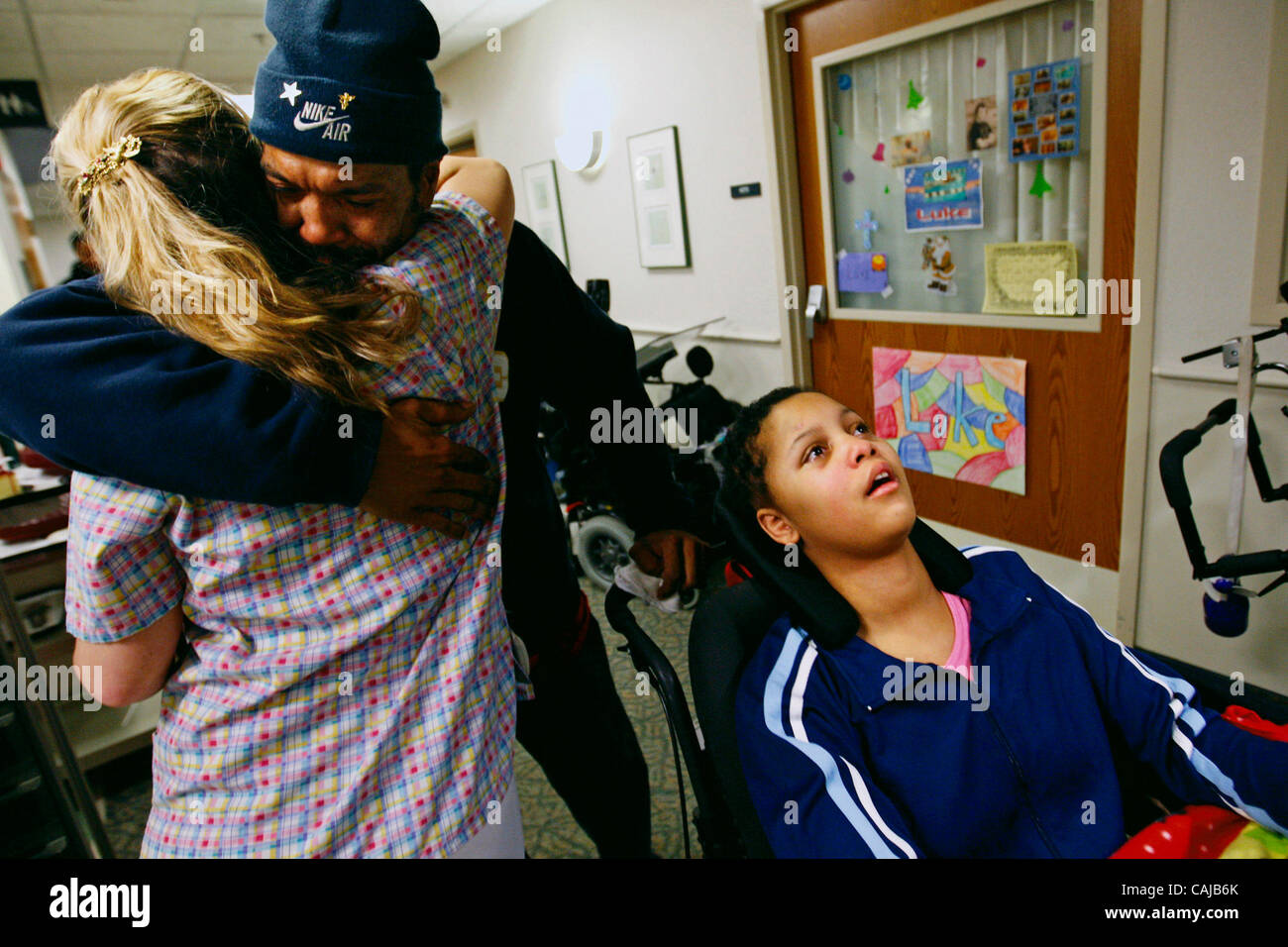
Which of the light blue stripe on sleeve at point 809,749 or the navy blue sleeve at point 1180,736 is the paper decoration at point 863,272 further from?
the light blue stripe on sleeve at point 809,749

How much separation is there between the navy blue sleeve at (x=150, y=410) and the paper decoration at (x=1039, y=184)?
7.74ft

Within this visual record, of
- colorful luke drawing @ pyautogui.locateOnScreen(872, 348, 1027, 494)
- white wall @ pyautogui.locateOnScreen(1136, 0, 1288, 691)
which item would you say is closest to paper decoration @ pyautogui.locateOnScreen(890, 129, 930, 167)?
colorful luke drawing @ pyautogui.locateOnScreen(872, 348, 1027, 494)

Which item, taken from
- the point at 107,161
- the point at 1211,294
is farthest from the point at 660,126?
the point at 107,161

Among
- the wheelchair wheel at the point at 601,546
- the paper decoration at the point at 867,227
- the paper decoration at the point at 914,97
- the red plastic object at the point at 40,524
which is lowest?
the wheelchair wheel at the point at 601,546

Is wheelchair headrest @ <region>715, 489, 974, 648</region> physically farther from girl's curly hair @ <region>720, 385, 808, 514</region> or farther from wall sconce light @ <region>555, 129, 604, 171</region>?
wall sconce light @ <region>555, 129, 604, 171</region>

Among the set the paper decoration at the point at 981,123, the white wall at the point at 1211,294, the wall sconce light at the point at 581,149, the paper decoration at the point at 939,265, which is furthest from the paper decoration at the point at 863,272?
the wall sconce light at the point at 581,149

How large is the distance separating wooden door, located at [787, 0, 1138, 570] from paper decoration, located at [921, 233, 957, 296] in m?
0.14

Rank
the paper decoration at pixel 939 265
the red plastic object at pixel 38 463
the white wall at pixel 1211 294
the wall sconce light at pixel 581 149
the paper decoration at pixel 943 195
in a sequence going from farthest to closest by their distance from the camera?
the wall sconce light at pixel 581 149 < the paper decoration at pixel 939 265 < the paper decoration at pixel 943 195 < the red plastic object at pixel 38 463 < the white wall at pixel 1211 294

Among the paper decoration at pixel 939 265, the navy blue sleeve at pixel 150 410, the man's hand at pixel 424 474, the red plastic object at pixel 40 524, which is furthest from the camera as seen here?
the paper decoration at pixel 939 265

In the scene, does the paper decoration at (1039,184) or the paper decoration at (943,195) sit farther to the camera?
the paper decoration at (943,195)

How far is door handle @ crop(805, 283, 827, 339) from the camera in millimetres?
3043

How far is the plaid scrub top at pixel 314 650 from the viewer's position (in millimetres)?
647
